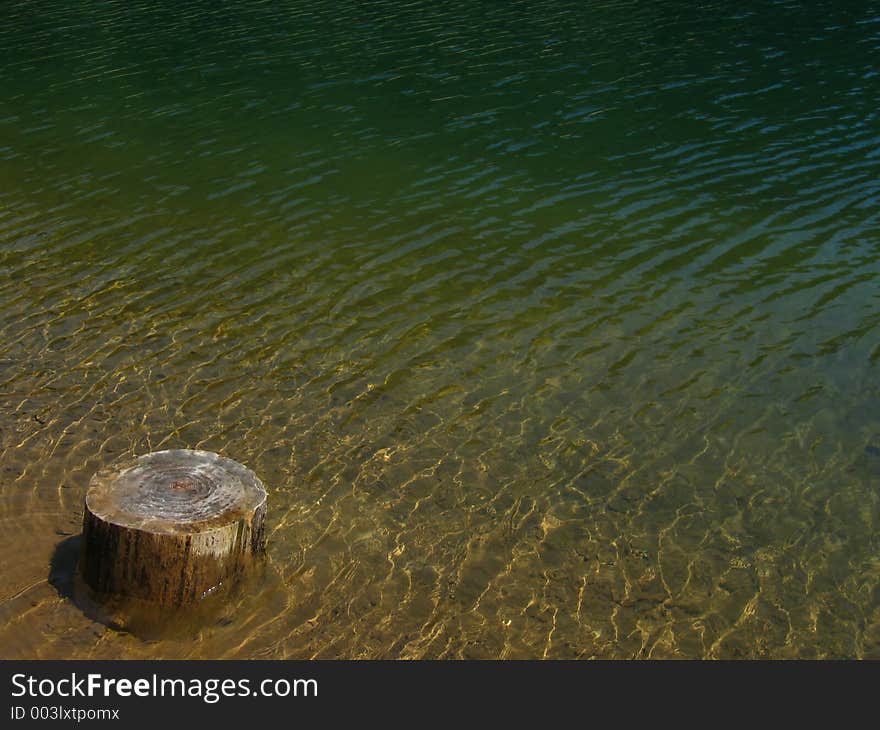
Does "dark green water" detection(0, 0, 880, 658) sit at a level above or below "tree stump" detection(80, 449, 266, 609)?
below

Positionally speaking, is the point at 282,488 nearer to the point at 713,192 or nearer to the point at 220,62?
the point at 713,192

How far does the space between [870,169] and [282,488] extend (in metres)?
14.5

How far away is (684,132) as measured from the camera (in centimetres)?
2256

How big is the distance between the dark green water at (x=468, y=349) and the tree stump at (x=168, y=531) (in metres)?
0.37

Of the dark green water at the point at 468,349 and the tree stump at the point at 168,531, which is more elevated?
the tree stump at the point at 168,531

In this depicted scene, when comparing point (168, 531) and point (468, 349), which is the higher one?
point (168, 531)

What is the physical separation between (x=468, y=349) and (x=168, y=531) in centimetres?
591

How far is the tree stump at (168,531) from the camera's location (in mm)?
8109

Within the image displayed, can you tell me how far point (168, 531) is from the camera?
8031 mm

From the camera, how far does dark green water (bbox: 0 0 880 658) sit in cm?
892

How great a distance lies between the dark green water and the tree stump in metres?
0.37

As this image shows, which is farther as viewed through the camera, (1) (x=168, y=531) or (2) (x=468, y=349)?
(2) (x=468, y=349)

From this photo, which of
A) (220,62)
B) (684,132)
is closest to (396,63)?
(220,62)

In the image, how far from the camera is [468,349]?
13.2 metres
